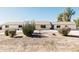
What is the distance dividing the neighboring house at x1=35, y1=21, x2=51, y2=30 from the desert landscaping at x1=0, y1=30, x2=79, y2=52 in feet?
0.25

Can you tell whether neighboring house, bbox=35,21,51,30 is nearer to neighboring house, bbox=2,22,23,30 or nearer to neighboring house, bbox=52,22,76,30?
neighboring house, bbox=52,22,76,30

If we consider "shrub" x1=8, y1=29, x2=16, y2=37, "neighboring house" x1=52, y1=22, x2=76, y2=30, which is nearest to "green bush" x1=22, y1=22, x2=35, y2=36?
"shrub" x1=8, y1=29, x2=16, y2=37

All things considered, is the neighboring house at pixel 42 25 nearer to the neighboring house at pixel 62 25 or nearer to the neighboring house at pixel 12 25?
the neighboring house at pixel 62 25

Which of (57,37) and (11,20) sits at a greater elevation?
(11,20)

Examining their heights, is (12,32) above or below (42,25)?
below

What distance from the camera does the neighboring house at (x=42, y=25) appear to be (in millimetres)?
4255

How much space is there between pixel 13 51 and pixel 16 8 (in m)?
0.69

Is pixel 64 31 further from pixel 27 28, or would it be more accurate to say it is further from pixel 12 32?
pixel 12 32

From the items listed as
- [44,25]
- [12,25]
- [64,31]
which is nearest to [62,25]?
[64,31]

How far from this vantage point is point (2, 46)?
4.23 m

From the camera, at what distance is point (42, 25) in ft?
14.0

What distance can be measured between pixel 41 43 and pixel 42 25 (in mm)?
292
